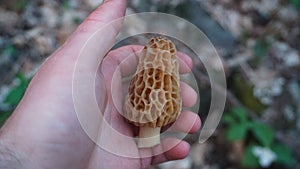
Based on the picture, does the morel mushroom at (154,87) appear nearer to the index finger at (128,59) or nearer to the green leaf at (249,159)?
the index finger at (128,59)

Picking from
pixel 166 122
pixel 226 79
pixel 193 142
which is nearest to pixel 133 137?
pixel 166 122

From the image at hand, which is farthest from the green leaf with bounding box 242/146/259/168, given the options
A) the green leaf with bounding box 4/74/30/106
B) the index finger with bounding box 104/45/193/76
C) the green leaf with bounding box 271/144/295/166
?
the green leaf with bounding box 4/74/30/106

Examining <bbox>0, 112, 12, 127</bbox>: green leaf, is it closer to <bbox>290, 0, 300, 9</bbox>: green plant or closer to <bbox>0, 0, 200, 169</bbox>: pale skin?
<bbox>0, 0, 200, 169</bbox>: pale skin

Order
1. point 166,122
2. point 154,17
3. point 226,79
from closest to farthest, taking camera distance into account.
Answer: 1. point 166,122
2. point 226,79
3. point 154,17

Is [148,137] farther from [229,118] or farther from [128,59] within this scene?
[229,118]

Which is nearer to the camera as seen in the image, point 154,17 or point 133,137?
point 133,137

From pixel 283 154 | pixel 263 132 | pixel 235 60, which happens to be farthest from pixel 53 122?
pixel 235 60

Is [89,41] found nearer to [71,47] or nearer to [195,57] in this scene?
[71,47]
